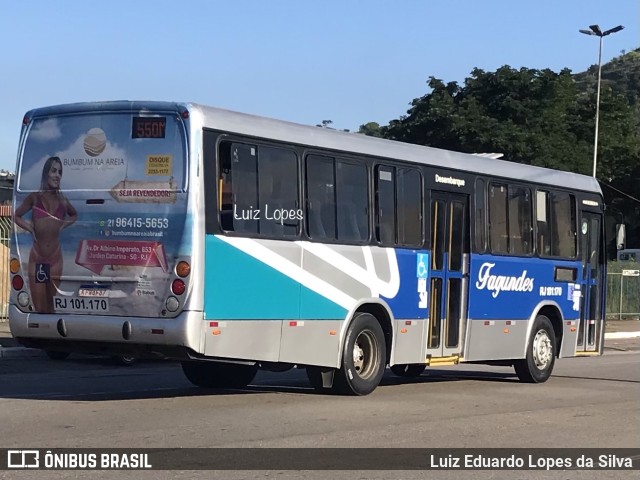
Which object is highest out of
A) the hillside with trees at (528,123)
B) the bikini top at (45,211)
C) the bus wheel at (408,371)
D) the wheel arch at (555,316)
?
the hillside with trees at (528,123)

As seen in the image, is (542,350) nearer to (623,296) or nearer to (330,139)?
(330,139)

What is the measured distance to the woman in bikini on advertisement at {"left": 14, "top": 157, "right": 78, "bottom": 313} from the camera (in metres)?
12.1

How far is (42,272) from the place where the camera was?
1221 centimetres

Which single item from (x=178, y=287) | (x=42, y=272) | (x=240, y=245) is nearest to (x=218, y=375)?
(x=240, y=245)

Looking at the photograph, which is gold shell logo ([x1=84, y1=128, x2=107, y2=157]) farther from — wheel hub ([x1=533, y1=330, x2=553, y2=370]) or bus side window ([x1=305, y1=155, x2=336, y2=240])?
wheel hub ([x1=533, y1=330, x2=553, y2=370])

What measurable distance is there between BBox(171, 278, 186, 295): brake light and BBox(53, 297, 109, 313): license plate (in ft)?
2.66

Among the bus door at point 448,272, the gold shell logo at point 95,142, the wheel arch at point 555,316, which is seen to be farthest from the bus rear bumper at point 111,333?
the wheel arch at point 555,316

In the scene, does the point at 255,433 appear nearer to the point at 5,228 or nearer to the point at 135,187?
the point at 135,187

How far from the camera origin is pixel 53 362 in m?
19.2

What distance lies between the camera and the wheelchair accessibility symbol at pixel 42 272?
40.0 feet

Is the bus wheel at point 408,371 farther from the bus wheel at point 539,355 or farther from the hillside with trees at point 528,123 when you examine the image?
the hillside with trees at point 528,123

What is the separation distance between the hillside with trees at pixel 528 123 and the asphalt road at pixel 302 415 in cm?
3599

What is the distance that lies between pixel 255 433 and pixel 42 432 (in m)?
1.92

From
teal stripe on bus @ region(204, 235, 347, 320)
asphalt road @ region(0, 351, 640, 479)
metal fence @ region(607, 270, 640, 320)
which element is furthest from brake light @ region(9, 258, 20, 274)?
metal fence @ region(607, 270, 640, 320)
